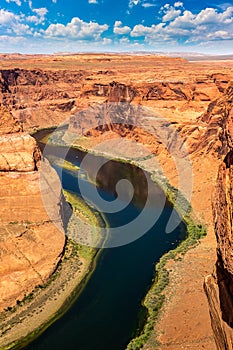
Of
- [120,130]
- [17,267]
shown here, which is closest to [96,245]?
[17,267]

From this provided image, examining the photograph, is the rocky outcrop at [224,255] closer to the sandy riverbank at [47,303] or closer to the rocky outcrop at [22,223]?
the sandy riverbank at [47,303]

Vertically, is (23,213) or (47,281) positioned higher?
(23,213)

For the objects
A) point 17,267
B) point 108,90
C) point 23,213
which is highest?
point 108,90

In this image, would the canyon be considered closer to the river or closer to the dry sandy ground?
the dry sandy ground

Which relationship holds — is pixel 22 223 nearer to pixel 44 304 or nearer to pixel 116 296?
pixel 44 304

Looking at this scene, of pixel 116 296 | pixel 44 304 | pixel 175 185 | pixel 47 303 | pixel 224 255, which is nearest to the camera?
pixel 224 255

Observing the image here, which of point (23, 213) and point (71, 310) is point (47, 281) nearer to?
point (71, 310)

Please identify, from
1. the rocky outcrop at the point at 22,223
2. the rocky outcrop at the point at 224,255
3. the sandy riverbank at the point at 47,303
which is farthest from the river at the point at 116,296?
the rocky outcrop at the point at 224,255

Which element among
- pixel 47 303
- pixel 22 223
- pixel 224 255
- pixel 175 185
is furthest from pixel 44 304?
pixel 175 185
